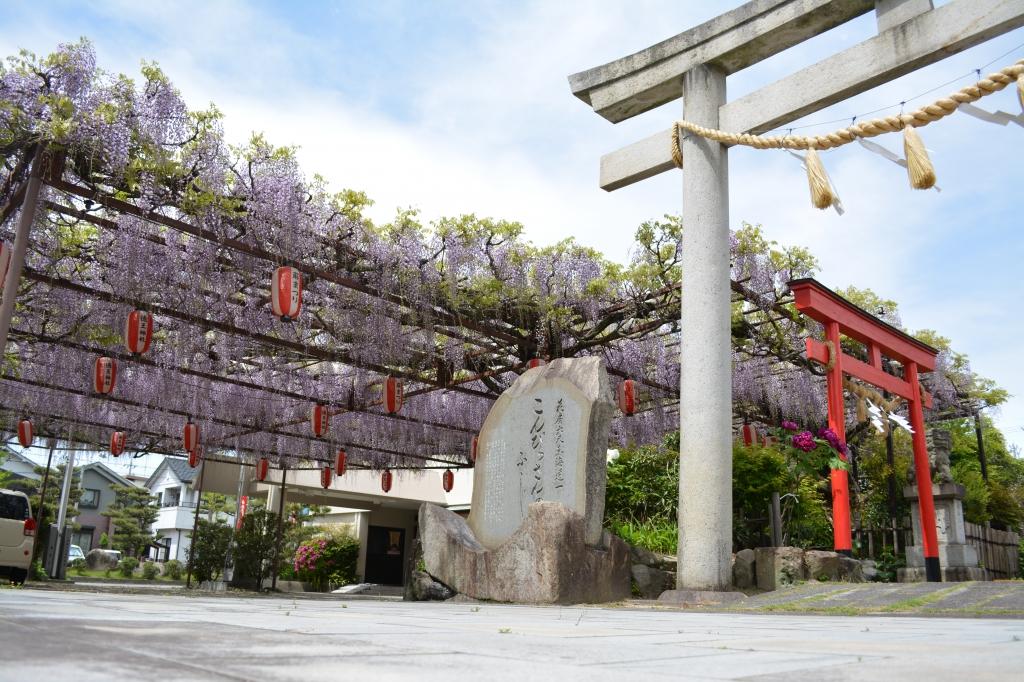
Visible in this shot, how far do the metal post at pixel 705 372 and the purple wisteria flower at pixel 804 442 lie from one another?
1.13 metres

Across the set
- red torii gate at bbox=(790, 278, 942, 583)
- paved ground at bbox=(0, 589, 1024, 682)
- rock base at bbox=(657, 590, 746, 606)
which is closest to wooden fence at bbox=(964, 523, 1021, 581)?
red torii gate at bbox=(790, 278, 942, 583)

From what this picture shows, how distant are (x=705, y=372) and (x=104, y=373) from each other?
8099 mm

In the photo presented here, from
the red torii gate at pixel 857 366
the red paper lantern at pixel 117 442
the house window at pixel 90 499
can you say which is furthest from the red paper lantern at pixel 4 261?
the house window at pixel 90 499

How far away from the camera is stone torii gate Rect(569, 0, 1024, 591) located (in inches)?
238

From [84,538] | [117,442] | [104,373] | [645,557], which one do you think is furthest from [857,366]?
[84,538]

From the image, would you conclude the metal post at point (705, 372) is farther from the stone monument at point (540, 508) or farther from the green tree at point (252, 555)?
the green tree at point (252, 555)

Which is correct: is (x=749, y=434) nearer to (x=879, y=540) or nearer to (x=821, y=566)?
(x=879, y=540)

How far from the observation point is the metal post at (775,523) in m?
9.41

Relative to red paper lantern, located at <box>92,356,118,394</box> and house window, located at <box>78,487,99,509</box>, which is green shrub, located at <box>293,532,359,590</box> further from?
house window, located at <box>78,487,99,509</box>

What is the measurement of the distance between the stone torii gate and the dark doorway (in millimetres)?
15838

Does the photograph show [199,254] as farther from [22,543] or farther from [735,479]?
[735,479]

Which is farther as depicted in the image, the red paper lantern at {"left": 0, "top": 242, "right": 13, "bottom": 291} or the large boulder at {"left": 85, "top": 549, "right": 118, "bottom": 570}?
the large boulder at {"left": 85, "top": 549, "right": 118, "bottom": 570}

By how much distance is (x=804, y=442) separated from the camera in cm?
708

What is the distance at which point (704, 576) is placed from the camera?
6039 millimetres
